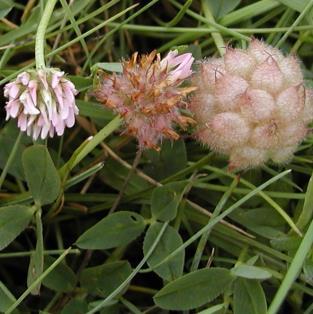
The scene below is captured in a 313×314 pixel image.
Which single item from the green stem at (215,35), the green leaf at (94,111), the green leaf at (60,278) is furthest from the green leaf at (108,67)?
the green leaf at (60,278)

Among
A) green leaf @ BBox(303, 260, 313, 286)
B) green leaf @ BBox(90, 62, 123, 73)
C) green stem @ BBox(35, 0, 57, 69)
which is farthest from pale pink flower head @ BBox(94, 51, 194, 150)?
green leaf @ BBox(303, 260, 313, 286)

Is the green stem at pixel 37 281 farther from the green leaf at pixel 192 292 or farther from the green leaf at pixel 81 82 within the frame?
the green leaf at pixel 81 82

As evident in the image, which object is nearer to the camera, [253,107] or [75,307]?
[253,107]

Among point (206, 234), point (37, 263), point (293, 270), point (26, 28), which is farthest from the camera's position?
point (26, 28)

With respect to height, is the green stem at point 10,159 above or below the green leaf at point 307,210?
below

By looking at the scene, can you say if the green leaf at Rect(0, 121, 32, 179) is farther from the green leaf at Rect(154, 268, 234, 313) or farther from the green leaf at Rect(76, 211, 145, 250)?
the green leaf at Rect(154, 268, 234, 313)

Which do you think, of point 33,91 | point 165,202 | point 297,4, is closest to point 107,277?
point 165,202

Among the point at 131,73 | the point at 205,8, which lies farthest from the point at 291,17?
the point at 131,73

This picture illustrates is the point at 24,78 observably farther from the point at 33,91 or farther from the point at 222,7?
the point at 222,7
